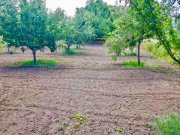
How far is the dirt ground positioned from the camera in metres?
7.89

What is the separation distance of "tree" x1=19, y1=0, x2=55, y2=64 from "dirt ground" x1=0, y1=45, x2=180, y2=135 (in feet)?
9.14

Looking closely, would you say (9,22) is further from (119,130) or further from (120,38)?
(119,130)

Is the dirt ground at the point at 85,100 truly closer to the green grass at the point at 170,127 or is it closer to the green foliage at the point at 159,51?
the green grass at the point at 170,127

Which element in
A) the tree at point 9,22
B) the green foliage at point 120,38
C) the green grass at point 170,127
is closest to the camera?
the green grass at point 170,127

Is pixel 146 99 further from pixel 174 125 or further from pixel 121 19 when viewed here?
pixel 121 19

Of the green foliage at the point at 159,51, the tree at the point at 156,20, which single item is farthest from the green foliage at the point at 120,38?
the tree at the point at 156,20

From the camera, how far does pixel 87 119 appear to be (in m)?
8.47

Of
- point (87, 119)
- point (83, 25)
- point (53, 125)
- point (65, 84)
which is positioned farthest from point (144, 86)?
point (83, 25)

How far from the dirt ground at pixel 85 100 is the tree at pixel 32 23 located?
2.79 metres

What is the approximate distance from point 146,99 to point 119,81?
3510 mm

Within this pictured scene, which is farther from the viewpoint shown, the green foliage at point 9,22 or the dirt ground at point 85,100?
the green foliage at point 9,22

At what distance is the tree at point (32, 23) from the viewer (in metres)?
19.0

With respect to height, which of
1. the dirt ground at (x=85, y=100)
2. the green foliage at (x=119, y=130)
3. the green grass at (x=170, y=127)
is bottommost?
the green foliage at (x=119, y=130)

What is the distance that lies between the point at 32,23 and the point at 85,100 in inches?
394
